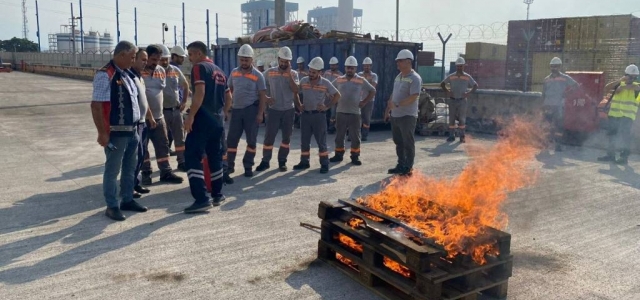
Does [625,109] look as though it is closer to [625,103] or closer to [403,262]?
[625,103]

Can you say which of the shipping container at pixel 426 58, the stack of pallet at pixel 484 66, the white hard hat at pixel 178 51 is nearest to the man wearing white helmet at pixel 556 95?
the white hard hat at pixel 178 51

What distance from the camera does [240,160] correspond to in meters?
9.30

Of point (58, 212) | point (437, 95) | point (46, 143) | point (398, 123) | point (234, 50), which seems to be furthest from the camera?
point (234, 50)

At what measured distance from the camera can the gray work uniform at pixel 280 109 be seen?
321 inches

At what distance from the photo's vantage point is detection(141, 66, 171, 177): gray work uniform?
7.03m

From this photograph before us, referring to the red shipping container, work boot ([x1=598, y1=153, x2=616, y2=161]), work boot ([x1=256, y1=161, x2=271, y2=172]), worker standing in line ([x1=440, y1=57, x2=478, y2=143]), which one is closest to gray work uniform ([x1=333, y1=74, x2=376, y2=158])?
work boot ([x1=256, y1=161, x2=271, y2=172])

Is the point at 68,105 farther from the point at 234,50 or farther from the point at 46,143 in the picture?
the point at 46,143

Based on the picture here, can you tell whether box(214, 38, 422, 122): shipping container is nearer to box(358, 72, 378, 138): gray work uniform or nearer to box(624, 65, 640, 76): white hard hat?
box(358, 72, 378, 138): gray work uniform

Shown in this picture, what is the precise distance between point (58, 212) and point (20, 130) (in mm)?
8323

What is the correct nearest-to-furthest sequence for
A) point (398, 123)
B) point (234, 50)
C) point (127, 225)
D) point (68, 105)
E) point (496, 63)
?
1. point (127, 225)
2. point (398, 123)
3. point (234, 50)
4. point (68, 105)
5. point (496, 63)

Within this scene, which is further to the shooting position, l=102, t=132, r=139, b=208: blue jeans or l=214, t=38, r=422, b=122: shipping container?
l=214, t=38, r=422, b=122: shipping container

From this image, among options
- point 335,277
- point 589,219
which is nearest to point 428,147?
point 589,219

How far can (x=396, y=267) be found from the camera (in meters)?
3.96

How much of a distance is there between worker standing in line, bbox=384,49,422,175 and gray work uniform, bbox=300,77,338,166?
3.69ft
